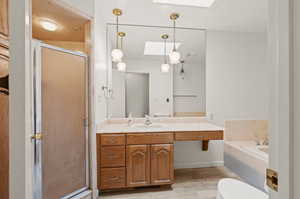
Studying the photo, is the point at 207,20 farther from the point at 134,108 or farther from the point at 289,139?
the point at 289,139

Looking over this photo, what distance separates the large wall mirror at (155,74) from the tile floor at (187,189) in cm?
96

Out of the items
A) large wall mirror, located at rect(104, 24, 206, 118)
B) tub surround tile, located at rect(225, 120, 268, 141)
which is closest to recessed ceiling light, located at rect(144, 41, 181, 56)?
large wall mirror, located at rect(104, 24, 206, 118)

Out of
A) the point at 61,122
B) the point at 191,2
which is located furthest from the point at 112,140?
the point at 191,2

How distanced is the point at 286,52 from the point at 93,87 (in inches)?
67.7

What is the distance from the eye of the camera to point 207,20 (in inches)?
90.4

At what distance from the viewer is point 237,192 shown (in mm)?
1199

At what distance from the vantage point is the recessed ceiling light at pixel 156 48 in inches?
101

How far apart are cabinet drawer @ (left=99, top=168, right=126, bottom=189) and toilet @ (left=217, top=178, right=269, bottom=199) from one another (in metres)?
1.12

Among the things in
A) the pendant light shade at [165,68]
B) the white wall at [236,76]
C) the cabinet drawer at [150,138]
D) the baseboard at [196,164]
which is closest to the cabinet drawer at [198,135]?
the cabinet drawer at [150,138]

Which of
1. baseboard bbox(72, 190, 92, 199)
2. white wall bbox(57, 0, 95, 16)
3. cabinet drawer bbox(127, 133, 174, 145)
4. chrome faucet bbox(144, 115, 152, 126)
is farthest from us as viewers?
chrome faucet bbox(144, 115, 152, 126)

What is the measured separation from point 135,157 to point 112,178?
0.37 meters

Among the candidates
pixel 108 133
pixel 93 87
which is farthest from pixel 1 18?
pixel 108 133

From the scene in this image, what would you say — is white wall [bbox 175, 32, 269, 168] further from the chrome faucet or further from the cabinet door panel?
the cabinet door panel

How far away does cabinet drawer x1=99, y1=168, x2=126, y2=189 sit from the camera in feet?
5.99
